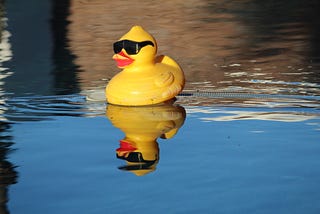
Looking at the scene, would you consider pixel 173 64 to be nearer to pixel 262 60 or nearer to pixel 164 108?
pixel 164 108

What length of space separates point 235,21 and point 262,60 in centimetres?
559

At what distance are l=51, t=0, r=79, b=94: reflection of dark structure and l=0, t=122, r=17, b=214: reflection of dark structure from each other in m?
→ 2.21

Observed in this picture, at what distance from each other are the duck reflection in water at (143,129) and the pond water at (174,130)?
0.5 inches

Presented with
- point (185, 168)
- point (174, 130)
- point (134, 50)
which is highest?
point (134, 50)

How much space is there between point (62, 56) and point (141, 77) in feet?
17.6

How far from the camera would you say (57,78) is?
40.4ft

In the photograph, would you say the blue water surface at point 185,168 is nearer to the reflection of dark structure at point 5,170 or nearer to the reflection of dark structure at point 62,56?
the reflection of dark structure at point 5,170

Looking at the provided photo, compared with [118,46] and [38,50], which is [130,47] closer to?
[118,46]

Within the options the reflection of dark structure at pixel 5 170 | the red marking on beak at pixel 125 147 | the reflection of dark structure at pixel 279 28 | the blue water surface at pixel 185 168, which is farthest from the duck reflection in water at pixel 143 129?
the reflection of dark structure at pixel 279 28

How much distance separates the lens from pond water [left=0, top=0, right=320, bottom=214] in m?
6.49

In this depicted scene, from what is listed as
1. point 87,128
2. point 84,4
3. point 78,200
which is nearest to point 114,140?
point 87,128

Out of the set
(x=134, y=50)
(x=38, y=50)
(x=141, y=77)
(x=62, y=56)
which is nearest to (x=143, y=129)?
(x=141, y=77)

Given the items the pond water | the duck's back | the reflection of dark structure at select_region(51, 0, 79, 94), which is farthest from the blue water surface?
the reflection of dark structure at select_region(51, 0, 79, 94)

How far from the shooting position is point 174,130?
8859mm
